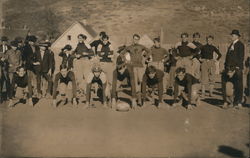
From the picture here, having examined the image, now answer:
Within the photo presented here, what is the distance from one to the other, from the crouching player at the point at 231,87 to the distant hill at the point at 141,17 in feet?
86.2

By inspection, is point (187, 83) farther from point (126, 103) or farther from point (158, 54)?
point (158, 54)

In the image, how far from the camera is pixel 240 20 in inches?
1617

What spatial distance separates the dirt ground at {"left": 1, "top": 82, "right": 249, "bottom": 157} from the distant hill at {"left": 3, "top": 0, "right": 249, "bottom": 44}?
27.3m

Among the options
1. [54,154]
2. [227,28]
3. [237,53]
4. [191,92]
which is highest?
[227,28]

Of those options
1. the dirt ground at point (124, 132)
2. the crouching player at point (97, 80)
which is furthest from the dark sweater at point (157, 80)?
the crouching player at point (97, 80)

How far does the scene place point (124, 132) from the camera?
8.19 metres

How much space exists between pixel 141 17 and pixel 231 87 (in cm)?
3491

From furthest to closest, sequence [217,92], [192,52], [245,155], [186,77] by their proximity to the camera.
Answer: [217,92] → [192,52] → [186,77] → [245,155]

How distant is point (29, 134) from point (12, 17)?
1325 inches

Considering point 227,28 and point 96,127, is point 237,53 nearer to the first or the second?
point 96,127

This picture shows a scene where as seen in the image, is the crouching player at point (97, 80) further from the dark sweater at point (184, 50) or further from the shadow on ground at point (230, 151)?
the shadow on ground at point (230, 151)

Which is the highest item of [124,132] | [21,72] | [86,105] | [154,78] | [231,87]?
[21,72]

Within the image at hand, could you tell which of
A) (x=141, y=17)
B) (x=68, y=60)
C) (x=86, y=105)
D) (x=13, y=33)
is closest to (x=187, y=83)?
(x=86, y=105)

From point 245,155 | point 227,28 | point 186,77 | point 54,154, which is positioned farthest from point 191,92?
point 227,28
